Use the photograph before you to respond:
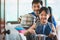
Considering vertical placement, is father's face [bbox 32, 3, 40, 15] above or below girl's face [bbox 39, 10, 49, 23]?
above

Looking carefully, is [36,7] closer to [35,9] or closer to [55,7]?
[35,9]

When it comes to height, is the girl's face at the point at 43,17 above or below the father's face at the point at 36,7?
below

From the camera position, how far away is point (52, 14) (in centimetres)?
102

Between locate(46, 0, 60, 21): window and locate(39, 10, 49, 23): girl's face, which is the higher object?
locate(46, 0, 60, 21): window

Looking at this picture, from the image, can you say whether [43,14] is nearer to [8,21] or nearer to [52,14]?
→ [52,14]

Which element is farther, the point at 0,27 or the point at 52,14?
the point at 52,14

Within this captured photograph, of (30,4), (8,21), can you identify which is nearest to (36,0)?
(30,4)

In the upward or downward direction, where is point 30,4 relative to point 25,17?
upward

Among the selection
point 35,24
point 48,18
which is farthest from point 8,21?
point 48,18

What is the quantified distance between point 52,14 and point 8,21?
1.14 feet

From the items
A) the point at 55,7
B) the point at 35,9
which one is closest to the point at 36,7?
the point at 35,9

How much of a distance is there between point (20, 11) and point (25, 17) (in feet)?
0.20

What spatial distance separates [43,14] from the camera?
101 centimetres

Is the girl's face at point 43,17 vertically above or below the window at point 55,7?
below
